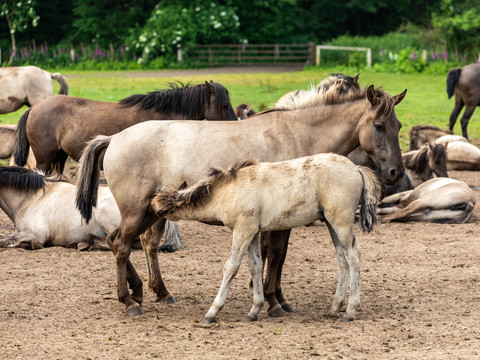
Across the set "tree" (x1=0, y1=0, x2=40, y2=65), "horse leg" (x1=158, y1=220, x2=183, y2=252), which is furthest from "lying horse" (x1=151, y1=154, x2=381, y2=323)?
"tree" (x1=0, y1=0, x2=40, y2=65)

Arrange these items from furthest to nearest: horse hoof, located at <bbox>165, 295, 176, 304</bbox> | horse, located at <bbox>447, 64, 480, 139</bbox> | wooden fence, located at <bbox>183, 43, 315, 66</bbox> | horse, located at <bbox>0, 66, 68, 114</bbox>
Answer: wooden fence, located at <bbox>183, 43, 315, 66</bbox> → horse, located at <bbox>447, 64, 480, 139</bbox> → horse, located at <bbox>0, 66, 68, 114</bbox> → horse hoof, located at <bbox>165, 295, 176, 304</bbox>

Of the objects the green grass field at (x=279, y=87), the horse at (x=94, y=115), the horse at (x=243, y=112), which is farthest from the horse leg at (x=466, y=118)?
the horse at (x=94, y=115)

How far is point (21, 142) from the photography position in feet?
37.2

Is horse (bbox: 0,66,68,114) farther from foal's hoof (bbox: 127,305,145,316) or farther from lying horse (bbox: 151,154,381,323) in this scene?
lying horse (bbox: 151,154,381,323)

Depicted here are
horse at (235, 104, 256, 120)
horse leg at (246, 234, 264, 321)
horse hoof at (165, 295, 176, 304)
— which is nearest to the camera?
horse leg at (246, 234, 264, 321)

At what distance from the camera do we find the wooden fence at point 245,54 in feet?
139

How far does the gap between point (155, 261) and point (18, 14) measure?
4146cm

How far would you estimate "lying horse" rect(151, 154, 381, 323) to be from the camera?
6363 millimetres

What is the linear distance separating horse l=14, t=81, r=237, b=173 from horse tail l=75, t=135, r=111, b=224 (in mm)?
2816

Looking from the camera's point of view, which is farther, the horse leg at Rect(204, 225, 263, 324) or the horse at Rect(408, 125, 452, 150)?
the horse at Rect(408, 125, 452, 150)

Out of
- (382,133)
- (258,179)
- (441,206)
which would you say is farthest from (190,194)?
(441,206)

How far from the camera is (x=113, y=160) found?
6949mm

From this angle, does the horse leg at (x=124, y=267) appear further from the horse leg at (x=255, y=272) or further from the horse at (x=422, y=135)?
the horse at (x=422, y=135)

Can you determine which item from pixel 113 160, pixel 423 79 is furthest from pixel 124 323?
pixel 423 79
